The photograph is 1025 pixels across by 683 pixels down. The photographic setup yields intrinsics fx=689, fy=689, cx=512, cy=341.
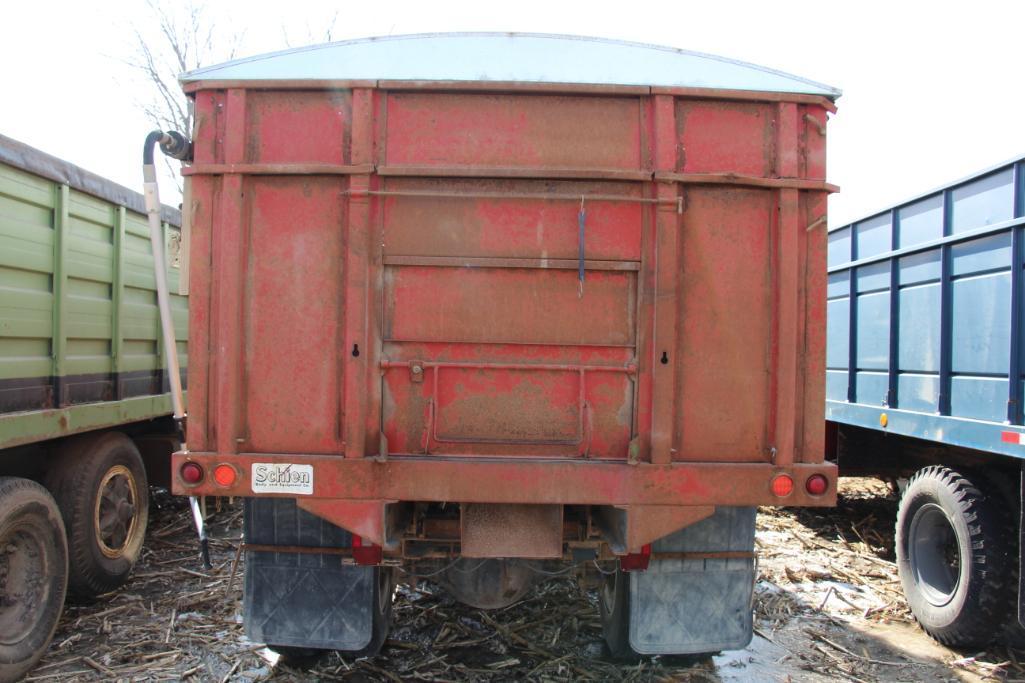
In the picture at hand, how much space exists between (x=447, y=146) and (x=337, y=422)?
131 centimetres

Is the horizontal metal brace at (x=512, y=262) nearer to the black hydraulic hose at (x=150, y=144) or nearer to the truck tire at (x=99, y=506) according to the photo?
the black hydraulic hose at (x=150, y=144)

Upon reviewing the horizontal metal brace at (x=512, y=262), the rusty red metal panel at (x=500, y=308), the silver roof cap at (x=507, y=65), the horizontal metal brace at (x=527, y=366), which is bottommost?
the horizontal metal brace at (x=527, y=366)

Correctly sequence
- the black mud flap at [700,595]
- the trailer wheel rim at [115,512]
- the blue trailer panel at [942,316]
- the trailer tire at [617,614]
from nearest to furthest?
the black mud flap at [700,595] < the trailer tire at [617,614] < the blue trailer panel at [942,316] < the trailer wheel rim at [115,512]

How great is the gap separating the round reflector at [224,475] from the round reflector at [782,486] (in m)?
2.35

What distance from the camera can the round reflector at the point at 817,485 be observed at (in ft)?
9.90

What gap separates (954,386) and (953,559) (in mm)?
1289

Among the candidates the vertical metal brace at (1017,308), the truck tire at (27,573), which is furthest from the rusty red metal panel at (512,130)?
the truck tire at (27,573)

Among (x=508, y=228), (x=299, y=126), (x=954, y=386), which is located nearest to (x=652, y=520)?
(x=508, y=228)

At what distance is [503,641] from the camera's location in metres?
4.39

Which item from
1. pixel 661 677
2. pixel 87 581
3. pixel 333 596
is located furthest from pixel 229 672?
pixel 661 677

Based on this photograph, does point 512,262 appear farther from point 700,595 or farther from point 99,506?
point 99,506

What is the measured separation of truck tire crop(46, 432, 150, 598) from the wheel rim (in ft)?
19.1

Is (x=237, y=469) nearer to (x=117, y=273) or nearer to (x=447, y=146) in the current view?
(x=447, y=146)

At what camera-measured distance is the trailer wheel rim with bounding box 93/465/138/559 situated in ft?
16.5
